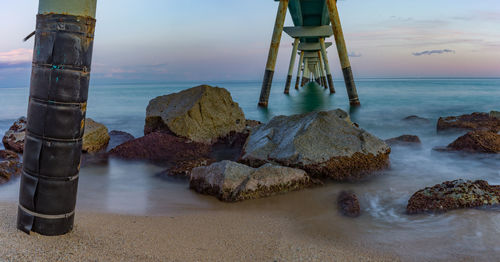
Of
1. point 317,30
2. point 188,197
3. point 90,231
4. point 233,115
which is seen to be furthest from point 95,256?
point 317,30

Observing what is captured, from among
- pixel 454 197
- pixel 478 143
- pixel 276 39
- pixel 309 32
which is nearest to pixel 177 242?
pixel 454 197

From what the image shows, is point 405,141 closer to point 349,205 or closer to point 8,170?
point 349,205

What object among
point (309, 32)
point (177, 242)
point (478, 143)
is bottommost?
point (177, 242)

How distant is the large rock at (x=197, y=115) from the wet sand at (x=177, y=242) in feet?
12.2

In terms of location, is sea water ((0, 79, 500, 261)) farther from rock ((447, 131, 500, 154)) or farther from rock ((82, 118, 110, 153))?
rock ((82, 118, 110, 153))

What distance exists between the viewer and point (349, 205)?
12.5 ft

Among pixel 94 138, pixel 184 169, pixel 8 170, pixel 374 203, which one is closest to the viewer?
pixel 374 203

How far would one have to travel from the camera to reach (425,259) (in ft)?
8.58

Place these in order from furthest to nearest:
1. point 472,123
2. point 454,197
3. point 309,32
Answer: point 309,32 < point 472,123 < point 454,197

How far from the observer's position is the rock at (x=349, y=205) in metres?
3.67

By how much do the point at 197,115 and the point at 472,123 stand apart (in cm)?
654

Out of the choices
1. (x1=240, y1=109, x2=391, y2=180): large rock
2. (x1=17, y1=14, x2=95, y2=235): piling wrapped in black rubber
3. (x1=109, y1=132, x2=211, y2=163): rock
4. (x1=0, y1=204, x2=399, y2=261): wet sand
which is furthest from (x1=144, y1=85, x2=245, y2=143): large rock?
(x1=17, y1=14, x2=95, y2=235): piling wrapped in black rubber

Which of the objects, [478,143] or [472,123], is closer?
[478,143]

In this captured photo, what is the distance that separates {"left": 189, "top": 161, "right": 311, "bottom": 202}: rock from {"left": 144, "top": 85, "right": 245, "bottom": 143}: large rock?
271 cm
